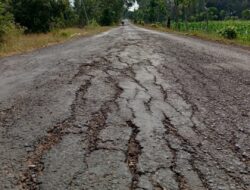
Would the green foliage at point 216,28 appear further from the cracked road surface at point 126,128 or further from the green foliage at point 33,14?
the cracked road surface at point 126,128

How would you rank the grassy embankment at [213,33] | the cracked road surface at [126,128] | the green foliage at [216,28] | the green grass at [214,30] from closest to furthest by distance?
the cracked road surface at [126,128] < the grassy embankment at [213,33] < the green grass at [214,30] < the green foliage at [216,28]

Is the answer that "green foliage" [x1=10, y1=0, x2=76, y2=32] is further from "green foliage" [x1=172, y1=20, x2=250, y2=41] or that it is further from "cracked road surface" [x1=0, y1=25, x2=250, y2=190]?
"cracked road surface" [x1=0, y1=25, x2=250, y2=190]

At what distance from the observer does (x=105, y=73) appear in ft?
23.1

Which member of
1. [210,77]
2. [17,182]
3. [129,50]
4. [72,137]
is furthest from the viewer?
[129,50]

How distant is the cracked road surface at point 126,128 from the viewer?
10.4ft

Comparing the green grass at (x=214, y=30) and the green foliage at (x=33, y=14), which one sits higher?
the green foliage at (x=33, y=14)

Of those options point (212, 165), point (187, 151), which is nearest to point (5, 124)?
Result: point (187, 151)

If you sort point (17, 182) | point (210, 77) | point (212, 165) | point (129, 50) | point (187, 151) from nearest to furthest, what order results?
point (17, 182), point (212, 165), point (187, 151), point (210, 77), point (129, 50)

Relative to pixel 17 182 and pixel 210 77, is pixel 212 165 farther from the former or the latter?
pixel 210 77

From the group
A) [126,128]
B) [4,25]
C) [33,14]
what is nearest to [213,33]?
[4,25]

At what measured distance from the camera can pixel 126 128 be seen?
13.9 ft

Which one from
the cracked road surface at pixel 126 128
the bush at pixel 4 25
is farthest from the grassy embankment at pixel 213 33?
the bush at pixel 4 25

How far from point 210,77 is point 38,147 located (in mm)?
3996

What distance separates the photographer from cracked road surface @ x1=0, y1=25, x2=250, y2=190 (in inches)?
125
